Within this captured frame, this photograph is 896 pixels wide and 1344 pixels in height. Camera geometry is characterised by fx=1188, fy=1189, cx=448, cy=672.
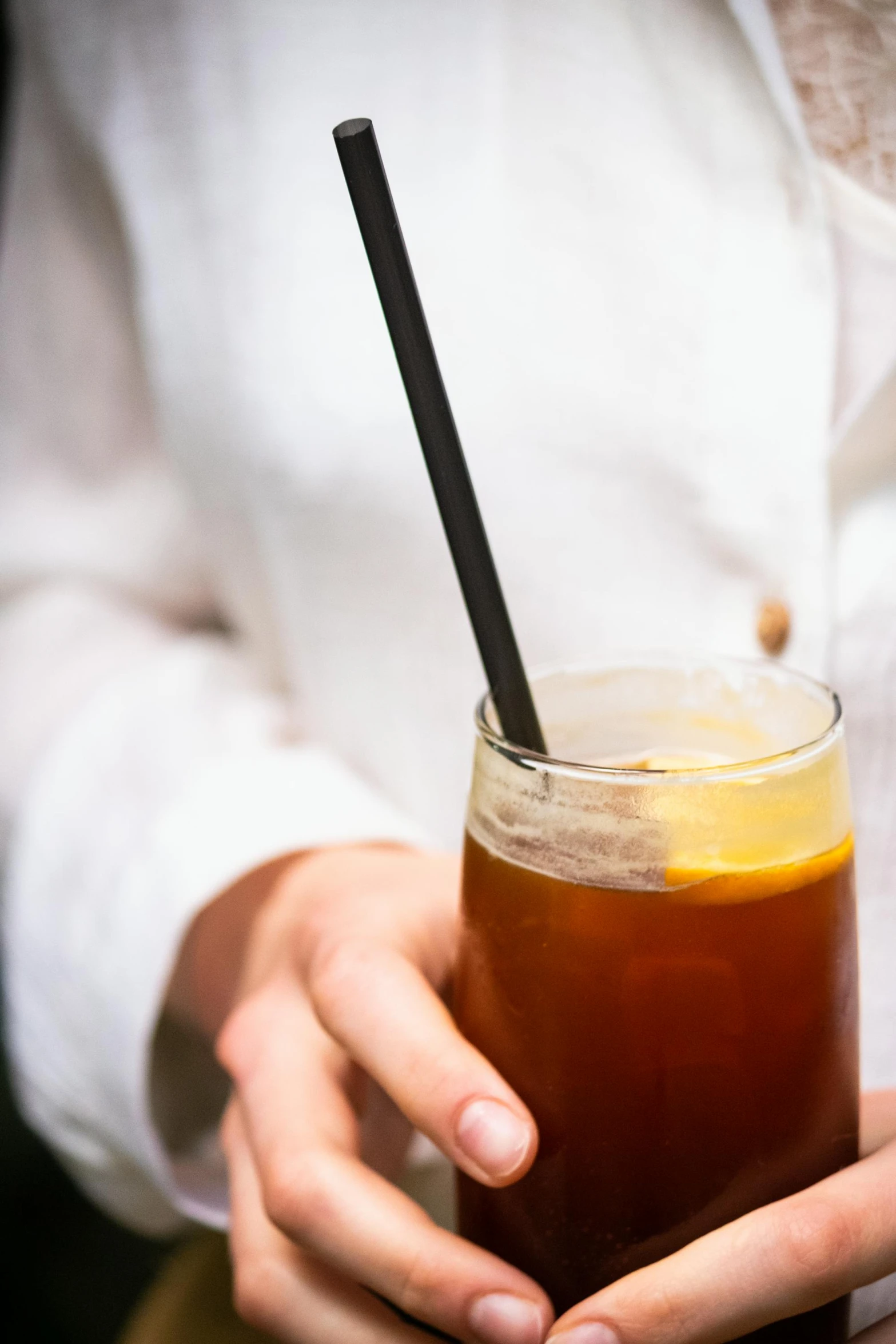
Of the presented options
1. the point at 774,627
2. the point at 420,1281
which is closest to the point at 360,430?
the point at 774,627

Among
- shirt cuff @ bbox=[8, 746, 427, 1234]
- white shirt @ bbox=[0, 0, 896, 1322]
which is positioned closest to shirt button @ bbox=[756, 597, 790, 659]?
white shirt @ bbox=[0, 0, 896, 1322]

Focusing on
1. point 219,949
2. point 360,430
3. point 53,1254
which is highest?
point 360,430

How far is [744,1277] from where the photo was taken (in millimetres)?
375

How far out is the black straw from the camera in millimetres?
419

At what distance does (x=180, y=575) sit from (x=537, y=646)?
0.40 m

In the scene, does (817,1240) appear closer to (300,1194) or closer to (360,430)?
(300,1194)

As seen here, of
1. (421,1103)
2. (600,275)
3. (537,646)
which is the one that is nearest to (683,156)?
(600,275)

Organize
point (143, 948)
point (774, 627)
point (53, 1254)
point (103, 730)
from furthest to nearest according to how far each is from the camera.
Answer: point (53, 1254)
point (103, 730)
point (143, 948)
point (774, 627)

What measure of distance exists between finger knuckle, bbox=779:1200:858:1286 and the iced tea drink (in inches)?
1.6

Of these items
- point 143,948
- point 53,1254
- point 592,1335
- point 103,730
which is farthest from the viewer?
point 53,1254

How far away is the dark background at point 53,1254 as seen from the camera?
1.72 metres

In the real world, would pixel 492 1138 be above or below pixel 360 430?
below

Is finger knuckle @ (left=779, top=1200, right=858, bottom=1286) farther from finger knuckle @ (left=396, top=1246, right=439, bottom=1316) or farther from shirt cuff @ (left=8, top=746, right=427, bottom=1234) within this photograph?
shirt cuff @ (left=8, top=746, right=427, bottom=1234)

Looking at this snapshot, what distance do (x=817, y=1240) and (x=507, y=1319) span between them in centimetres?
11
